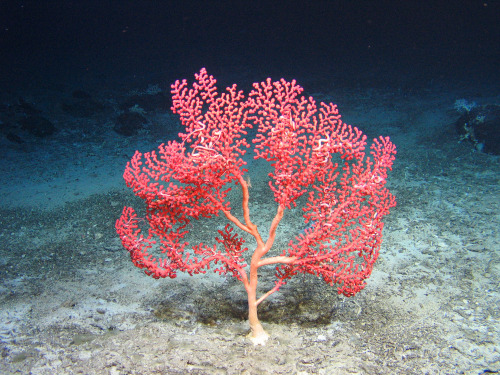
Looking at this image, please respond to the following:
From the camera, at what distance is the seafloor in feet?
7.51

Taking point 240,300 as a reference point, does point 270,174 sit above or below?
above

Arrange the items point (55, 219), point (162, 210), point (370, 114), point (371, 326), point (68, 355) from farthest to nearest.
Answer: point (370, 114) → point (55, 219) → point (371, 326) → point (162, 210) → point (68, 355)

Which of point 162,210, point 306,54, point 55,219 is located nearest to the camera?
point 162,210

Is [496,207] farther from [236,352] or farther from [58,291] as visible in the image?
[58,291]

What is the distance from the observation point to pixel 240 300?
3.08 m

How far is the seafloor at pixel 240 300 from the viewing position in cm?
229

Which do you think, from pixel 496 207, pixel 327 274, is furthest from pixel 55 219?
pixel 496 207

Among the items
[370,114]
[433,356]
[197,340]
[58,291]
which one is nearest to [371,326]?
[433,356]

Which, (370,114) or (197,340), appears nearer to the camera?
(197,340)

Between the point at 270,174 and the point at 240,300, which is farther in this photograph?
the point at 240,300

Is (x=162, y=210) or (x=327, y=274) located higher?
(x=162, y=210)

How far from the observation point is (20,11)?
31734mm

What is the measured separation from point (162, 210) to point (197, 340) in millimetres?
1171

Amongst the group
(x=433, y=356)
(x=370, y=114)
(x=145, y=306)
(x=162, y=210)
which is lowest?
(x=433, y=356)
